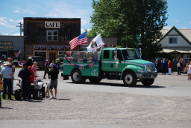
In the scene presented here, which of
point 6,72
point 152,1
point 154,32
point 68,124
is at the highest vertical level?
point 152,1

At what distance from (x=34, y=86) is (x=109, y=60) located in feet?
30.3

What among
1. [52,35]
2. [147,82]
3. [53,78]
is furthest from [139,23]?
[53,78]

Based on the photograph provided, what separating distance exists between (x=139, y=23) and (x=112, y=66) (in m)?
33.8

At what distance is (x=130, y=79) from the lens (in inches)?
1001

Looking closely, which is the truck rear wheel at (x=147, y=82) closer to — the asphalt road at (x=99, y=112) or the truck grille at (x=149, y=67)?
the truck grille at (x=149, y=67)

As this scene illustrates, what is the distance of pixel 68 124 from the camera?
11.1 meters

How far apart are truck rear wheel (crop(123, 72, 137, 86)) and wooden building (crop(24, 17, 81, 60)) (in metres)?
35.8

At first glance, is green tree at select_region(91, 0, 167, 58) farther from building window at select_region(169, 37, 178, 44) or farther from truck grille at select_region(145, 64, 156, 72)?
truck grille at select_region(145, 64, 156, 72)

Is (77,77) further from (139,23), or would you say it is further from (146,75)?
(139,23)

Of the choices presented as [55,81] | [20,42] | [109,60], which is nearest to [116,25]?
[20,42]

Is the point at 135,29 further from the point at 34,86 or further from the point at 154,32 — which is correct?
the point at 34,86

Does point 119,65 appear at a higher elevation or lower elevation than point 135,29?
lower

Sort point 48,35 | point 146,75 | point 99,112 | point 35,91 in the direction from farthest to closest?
point 48,35
point 146,75
point 35,91
point 99,112

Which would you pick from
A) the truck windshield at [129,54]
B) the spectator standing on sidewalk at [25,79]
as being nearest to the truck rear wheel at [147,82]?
the truck windshield at [129,54]
